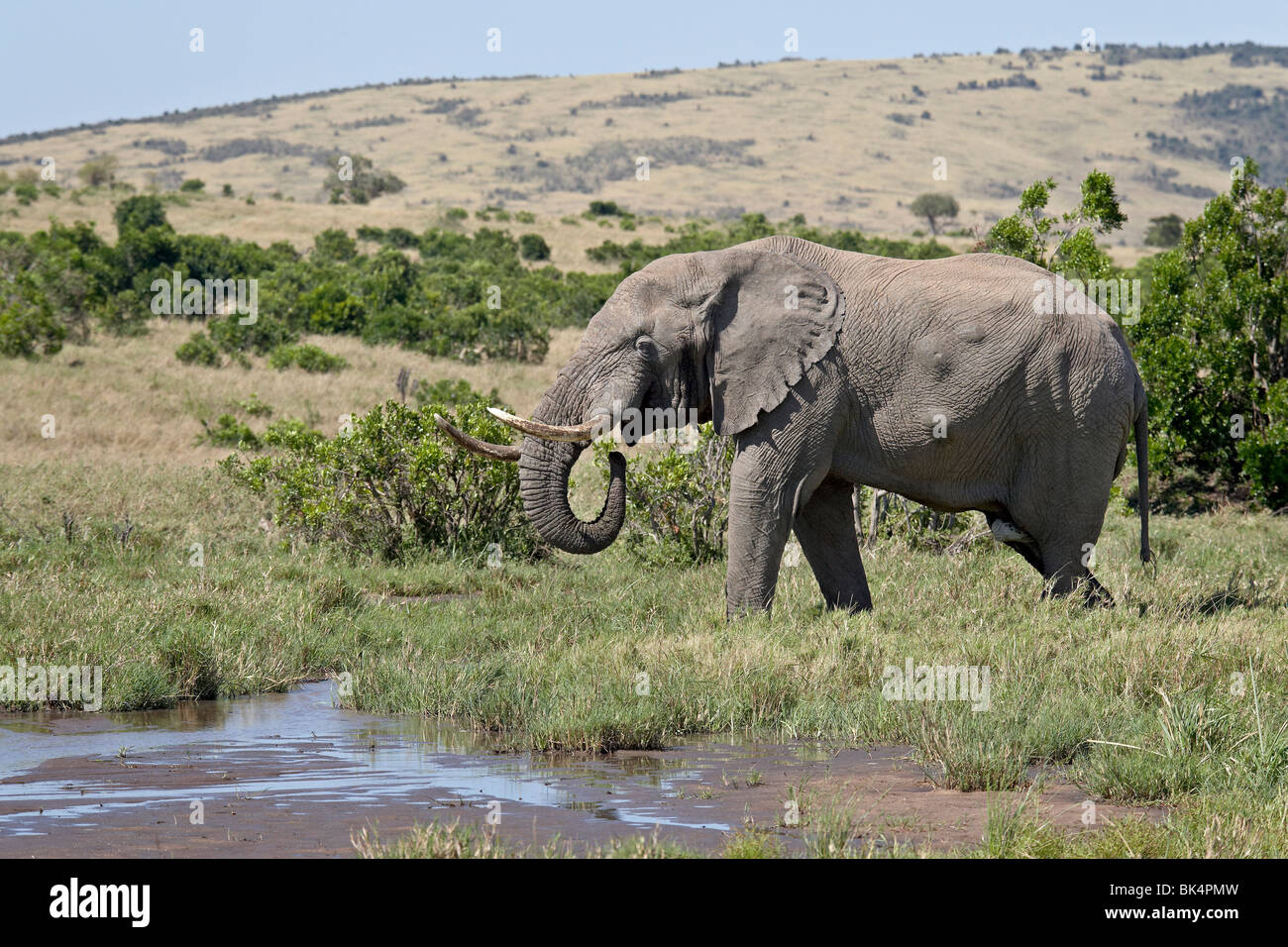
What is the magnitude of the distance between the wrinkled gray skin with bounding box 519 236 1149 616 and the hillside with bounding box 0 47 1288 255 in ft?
231

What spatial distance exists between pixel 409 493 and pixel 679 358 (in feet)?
14.4

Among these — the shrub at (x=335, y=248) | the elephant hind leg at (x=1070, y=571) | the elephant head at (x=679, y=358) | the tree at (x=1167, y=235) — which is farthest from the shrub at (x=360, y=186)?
the elephant hind leg at (x=1070, y=571)

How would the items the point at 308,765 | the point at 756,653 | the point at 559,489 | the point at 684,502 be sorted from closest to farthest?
the point at 308,765 < the point at 756,653 < the point at 559,489 < the point at 684,502

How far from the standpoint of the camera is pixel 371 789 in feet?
20.4

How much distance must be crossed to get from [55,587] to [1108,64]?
169738 millimetres

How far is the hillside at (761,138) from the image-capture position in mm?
100062

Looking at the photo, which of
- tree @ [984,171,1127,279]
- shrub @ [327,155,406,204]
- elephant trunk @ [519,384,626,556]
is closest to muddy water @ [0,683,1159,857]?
elephant trunk @ [519,384,626,556]

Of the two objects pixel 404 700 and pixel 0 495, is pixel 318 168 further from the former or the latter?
pixel 404 700

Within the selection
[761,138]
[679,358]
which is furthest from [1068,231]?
[761,138]

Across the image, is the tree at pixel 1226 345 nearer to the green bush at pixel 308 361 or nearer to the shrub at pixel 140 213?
the green bush at pixel 308 361

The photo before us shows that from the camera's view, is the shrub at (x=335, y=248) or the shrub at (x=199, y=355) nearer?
the shrub at (x=199, y=355)

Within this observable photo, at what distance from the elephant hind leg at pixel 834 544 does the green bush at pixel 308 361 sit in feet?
53.3

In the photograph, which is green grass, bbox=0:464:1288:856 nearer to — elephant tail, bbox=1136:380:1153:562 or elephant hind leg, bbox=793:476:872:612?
elephant hind leg, bbox=793:476:872:612

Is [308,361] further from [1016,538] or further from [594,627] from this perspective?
[1016,538]
